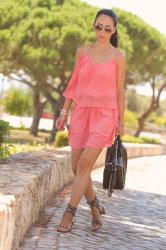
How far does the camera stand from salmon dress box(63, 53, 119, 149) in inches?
220

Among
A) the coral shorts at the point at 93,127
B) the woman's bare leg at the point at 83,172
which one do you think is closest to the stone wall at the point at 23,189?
the woman's bare leg at the point at 83,172

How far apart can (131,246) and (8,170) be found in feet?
4.11

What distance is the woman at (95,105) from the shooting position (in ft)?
18.3

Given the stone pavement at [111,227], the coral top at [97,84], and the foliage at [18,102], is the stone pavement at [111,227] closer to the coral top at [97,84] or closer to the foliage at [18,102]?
the coral top at [97,84]

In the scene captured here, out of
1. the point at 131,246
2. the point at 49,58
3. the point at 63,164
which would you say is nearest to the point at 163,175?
the point at 63,164

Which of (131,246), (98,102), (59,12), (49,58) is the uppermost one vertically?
(59,12)

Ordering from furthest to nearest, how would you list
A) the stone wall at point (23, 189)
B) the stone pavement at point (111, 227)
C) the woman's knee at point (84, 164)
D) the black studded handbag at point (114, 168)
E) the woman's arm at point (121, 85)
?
the black studded handbag at point (114, 168) < the woman's arm at point (121, 85) < the woman's knee at point (84, 164) < the stone pavement at point (111, 227) < the stone wall at point (23, 189)

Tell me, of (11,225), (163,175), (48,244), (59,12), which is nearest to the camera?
(11,225)

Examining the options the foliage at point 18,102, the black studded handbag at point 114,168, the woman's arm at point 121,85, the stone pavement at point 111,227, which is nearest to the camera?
the stone pavement at point 111,227

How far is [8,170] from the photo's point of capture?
596 centimetres

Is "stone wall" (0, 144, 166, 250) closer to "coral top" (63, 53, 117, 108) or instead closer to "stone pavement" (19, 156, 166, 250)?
"stone pavement" (19, 156, 166, 250)

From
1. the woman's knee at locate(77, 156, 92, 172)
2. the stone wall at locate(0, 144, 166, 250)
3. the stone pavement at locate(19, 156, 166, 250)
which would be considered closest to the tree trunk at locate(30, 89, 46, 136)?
the stone pavement at locate(19, 156, 166, 250)

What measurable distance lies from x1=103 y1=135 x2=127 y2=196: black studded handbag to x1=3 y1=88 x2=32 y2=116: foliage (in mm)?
58040

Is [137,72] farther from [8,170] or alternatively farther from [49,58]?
[8,170]
